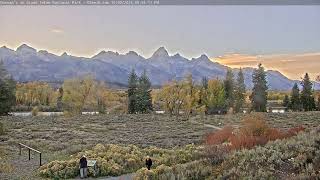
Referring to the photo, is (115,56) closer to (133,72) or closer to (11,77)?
(133,72)

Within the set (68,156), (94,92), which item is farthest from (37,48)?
(68,156)

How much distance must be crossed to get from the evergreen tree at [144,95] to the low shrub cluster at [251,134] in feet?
4.72

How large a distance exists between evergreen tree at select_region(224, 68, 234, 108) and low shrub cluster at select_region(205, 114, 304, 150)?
453 mm

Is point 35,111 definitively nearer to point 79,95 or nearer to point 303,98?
point 79,95

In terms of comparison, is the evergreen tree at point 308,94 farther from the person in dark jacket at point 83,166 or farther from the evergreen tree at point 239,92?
the person in dark jacket at point 83,166

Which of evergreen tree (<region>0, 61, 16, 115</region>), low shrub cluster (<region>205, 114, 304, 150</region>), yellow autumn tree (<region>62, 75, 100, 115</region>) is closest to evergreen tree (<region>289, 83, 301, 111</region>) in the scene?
low shrub cluster (<region>205, 114, 304, 150</region>)

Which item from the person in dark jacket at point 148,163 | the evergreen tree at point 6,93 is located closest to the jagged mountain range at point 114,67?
the evergreen tree at point 6,93

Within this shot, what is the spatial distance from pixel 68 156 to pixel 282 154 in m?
3.75

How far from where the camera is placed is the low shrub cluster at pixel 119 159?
882cm

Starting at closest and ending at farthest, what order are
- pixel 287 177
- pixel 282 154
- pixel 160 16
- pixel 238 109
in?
pixel 287 177, pixel 282 154, pixel 160 16, pixel 238 109

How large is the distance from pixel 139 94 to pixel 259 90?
89.2 inches

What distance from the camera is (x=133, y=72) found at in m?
9.54

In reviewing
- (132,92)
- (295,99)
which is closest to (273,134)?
(295,99)

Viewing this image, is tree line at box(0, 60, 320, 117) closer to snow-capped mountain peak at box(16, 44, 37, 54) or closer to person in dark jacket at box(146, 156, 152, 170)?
snow-capped mountain peak at box(16, 44, 37, 54)
